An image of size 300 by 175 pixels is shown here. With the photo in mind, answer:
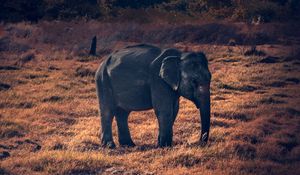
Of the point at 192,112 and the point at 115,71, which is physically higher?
the point at 115,71

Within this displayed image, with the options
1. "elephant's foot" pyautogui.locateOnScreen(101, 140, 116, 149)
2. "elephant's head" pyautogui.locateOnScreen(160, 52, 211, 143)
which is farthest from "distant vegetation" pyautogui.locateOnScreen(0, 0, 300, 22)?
"elephant's head" pyautogui.locateOnScreen(160, 52, 211, 143)

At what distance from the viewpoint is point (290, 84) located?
1817 centimetres

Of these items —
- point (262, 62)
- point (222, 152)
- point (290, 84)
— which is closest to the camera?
point (222, 152)

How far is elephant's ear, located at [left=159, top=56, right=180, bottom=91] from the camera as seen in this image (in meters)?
9.96

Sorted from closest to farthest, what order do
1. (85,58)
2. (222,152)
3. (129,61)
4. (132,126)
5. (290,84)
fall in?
(222,152), (129,61), (132,126), (290,84), (85,58)

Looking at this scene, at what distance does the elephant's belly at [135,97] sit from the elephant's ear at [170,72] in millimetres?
659

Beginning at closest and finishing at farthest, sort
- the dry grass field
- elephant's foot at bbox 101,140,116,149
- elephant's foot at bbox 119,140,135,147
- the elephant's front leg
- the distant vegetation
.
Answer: the dry grass field → the elephant's front leg → elephant's foot at bbox 101,140,116,149 → elephant's foot at bbox 119,140,135,147 → the distant vegetation

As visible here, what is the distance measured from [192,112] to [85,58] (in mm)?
11174

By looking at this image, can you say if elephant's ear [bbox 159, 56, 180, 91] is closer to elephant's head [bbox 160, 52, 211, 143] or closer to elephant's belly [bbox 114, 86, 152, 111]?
elephant's head [bbox 160, 52, 211, 143]

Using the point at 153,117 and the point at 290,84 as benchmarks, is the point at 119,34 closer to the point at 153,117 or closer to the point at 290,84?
the point at 290,84

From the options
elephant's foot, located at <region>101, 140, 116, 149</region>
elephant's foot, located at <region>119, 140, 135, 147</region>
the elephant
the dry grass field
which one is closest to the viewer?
the dry grass field

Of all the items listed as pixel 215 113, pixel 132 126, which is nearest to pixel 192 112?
pixel 215 113

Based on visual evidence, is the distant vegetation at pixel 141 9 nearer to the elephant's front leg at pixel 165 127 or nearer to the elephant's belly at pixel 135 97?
the elephant's belly at pixel 135 97

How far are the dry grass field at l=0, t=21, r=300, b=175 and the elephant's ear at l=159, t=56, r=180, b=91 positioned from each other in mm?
1259
